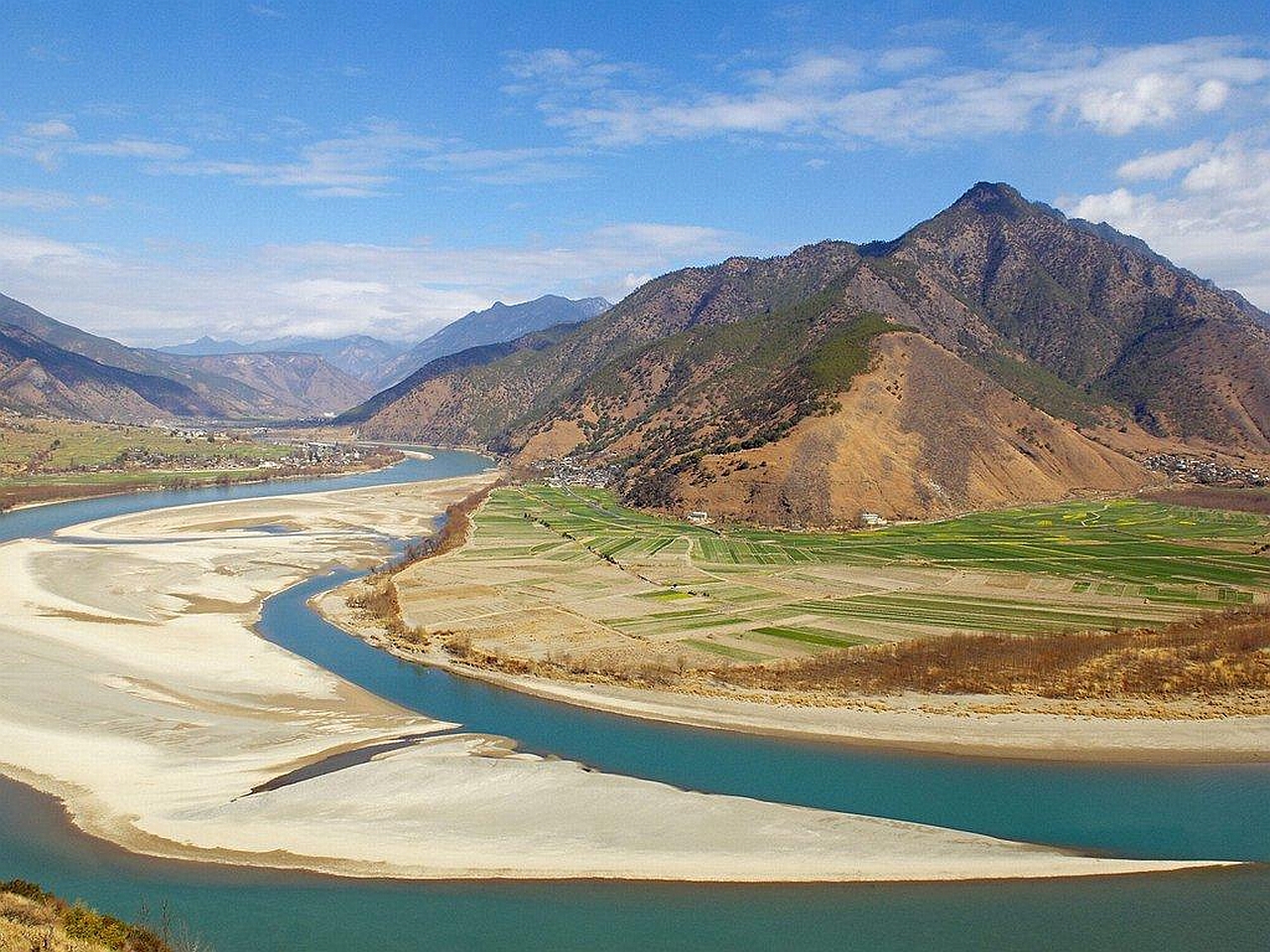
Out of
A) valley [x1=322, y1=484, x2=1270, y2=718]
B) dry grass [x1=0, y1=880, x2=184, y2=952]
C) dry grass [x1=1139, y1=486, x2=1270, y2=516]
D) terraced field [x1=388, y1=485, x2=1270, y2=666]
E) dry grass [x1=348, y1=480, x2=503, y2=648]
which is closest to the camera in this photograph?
dry grass [x1=0, y1=880, x2=184, y2=952]

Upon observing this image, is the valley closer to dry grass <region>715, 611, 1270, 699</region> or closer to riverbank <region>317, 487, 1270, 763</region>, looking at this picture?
dry grass <region>715, 611, 1270, 699</region>

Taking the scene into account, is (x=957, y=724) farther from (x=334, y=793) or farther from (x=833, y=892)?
(x=334, y=793)

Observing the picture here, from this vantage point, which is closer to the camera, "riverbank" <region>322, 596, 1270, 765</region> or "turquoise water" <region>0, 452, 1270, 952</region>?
"turquoise water" <region>0, 452, 1270, 952</region>

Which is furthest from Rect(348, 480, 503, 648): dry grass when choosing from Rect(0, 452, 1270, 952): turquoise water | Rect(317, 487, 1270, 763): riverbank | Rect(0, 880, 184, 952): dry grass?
Rect(0, 880, 184, 952): dry grass

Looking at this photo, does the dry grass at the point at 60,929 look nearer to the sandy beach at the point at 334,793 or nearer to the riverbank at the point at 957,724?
the sandy beach at the point at 334,793

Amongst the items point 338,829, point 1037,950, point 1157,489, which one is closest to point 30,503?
point 338,829

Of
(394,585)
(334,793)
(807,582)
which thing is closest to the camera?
(334,793)

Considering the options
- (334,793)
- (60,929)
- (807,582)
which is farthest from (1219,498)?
(60,929)
